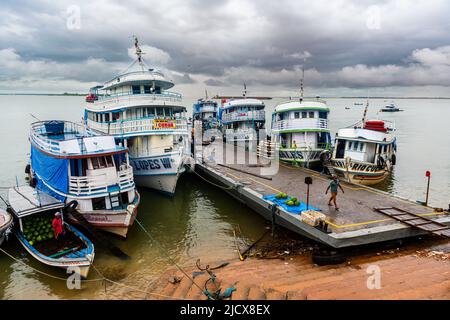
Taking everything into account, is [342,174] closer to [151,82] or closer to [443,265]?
[443,265]

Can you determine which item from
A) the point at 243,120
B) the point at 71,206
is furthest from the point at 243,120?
the point at 71,206

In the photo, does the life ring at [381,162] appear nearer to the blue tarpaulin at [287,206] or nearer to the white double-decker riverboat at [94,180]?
the blue tarpaulin at [287,206]

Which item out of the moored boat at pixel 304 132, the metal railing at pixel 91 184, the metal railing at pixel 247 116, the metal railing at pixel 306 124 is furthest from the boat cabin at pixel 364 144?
the metal railing at pixel 91 184

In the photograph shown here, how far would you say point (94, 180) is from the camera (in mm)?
13336

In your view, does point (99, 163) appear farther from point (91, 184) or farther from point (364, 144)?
point (364, 144)

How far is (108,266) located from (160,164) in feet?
27.5

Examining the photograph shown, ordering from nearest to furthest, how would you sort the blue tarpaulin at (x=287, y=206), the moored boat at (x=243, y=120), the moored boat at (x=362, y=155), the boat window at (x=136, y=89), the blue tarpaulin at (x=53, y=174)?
the blue tarpaulin at (x=287, y=206), the blue tarpaulin at (x=53, y=174), the moored boat at (x=362, y=155), the boat window at (x=136, y=89), the moored boat at (x=243, y=120)

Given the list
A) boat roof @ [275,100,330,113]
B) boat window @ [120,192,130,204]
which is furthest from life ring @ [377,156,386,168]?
boat window @ [120,192,130,204]

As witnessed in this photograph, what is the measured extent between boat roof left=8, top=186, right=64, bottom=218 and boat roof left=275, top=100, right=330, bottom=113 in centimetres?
1760

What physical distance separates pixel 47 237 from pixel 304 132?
60.3 feet

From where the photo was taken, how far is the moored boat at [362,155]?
65.9ft
